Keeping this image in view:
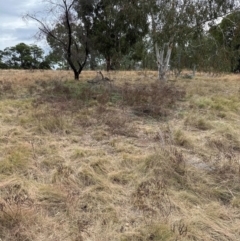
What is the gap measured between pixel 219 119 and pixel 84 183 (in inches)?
152

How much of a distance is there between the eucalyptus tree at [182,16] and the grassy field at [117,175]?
319 centimetres

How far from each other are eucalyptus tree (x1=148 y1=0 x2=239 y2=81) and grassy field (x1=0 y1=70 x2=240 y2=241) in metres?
3.19

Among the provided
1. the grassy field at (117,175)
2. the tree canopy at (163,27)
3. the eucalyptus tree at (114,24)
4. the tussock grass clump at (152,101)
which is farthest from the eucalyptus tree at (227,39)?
the grassy field at (117,175)

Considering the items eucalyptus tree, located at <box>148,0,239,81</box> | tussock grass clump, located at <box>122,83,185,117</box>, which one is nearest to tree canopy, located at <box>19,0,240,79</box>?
eucalyptus tree, located at <box>148,0,239,81</box>

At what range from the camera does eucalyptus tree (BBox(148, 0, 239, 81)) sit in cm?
831

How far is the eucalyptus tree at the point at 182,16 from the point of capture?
831 cm

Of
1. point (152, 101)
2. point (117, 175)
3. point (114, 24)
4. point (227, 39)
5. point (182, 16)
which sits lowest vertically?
point (117, 175)

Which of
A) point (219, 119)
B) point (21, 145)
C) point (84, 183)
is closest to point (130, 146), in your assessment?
point (84, 183)

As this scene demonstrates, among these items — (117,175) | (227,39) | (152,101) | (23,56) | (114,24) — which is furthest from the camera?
(23,56)

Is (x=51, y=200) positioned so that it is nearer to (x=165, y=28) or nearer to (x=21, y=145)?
(x=21, y=145)

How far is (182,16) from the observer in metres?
8.31

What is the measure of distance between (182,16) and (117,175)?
6.44 meters

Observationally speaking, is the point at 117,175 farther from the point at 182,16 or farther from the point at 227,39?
the point at 227,39

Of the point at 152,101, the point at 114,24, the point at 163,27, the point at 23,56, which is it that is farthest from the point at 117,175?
the point at 23,56
